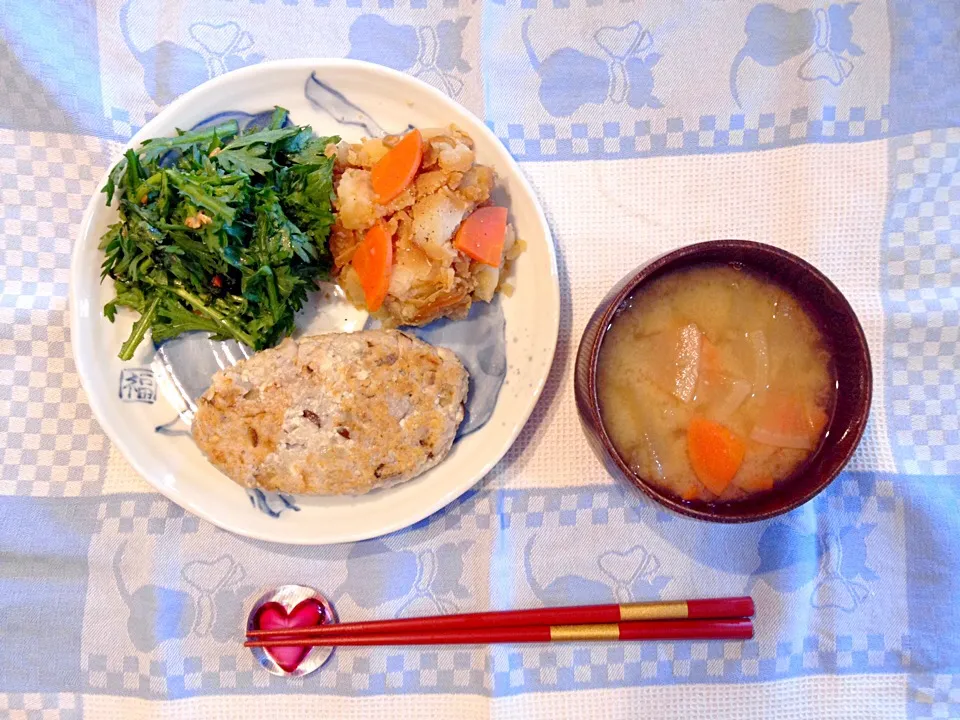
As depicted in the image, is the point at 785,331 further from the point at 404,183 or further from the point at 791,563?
the point at 404,183

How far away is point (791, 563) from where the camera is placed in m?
2.59

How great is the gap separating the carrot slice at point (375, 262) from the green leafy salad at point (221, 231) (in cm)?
17

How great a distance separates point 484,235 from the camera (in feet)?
7.45

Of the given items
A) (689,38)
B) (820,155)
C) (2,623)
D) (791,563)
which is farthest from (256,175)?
(791,563)

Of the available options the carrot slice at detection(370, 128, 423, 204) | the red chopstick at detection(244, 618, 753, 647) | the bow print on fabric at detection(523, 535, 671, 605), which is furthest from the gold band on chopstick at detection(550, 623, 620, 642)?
the carrot slice at detection(370, 128, 423, 204)

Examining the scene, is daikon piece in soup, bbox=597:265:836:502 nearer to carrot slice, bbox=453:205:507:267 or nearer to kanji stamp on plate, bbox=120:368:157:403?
carrot slice, bbox=453:205:507:267

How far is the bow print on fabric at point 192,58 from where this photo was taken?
2572 mm

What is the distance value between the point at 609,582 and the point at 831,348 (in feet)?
3.88

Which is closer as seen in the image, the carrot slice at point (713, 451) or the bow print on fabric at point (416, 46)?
the carrot slice at point (713, 451)

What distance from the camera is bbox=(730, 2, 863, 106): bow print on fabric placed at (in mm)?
2625

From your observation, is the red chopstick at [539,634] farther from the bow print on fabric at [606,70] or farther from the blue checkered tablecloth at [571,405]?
the bow print on fabric at [606,70]

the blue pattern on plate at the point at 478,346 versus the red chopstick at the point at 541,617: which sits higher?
the blue pattern on plate at the point at 478,346

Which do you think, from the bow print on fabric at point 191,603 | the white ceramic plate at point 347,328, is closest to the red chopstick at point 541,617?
the bow print on fabric at point 191,603

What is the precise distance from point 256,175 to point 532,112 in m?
1.06
